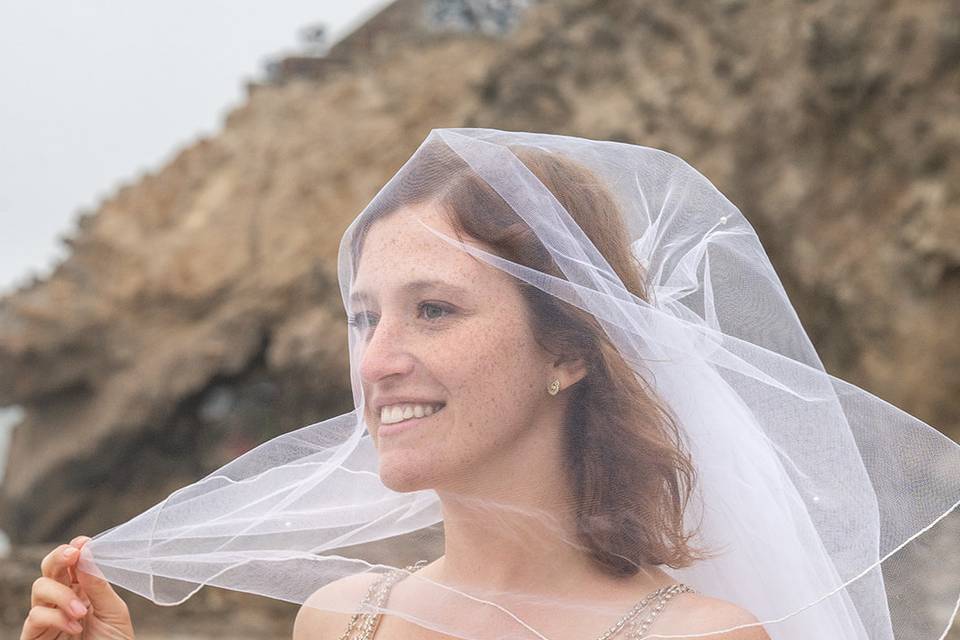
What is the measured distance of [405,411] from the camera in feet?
4.82

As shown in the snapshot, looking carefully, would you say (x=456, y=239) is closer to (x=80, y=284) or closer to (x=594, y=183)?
(x=594, y=183)

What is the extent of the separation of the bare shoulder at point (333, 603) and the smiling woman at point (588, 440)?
0.04 metres

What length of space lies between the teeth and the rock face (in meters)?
4.32

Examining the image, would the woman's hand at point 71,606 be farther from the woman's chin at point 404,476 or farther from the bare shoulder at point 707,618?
the bare shoulder at point 707,618

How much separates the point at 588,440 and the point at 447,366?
24 cm

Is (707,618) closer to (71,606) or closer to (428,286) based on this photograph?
(428,286)

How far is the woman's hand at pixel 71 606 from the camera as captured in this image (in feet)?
5.26

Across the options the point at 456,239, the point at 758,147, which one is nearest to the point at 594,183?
the point at 456,239

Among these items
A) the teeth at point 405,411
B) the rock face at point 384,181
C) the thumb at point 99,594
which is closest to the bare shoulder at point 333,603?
the thumb at point 99,594

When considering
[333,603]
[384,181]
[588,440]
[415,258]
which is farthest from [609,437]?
[384,181]

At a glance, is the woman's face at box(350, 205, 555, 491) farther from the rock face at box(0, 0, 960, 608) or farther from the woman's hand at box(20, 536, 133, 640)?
the rock face at box(0, 0, 960, 608)

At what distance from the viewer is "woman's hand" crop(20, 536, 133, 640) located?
1.60m

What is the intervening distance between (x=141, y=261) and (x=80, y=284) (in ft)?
1.76

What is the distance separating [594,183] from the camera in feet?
5.28
